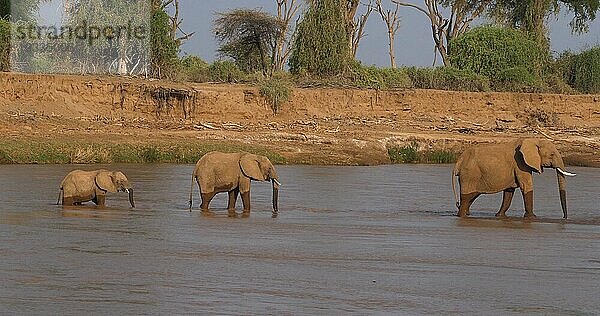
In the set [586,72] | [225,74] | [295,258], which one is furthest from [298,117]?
[295,258]

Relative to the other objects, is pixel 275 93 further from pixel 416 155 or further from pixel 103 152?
pixel 103 152

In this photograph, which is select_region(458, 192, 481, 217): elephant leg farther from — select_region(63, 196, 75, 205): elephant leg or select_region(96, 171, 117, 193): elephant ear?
select_region(63, 196, 75, 205): elephant leg

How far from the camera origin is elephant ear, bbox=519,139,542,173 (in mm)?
17281

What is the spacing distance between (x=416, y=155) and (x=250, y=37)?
1985 centimetres

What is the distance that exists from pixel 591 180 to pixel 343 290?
65.5 feet

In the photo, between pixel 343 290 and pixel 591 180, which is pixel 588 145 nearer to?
pixel 591 180

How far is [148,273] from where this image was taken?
34.9 feet

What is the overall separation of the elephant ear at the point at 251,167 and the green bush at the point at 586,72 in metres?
35.2

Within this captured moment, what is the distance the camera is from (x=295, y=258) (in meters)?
11.9

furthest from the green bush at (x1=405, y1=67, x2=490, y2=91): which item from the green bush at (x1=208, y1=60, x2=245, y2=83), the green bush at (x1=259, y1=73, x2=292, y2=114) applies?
the green bush at (x1=259, y1=73, x2=292, y2=114)

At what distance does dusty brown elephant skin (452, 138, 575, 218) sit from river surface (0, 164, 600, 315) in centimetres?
44

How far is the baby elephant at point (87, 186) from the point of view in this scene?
1759 centimetres

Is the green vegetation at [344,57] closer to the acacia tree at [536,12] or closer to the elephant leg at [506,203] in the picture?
the acacia tree at [536,12]

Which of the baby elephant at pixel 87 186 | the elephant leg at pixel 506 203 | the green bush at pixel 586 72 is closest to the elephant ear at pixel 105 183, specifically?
the baby elephant at pixel 87 186
